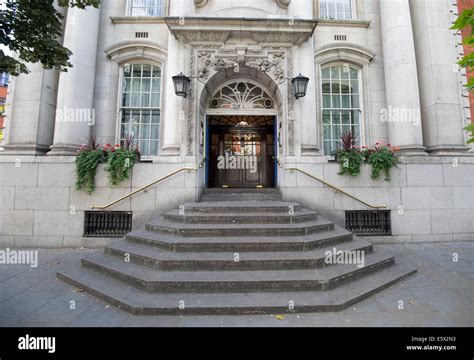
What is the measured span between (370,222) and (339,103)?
4.74 meters

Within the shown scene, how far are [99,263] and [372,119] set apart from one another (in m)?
9.96

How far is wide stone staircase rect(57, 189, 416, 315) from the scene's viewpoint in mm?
3688

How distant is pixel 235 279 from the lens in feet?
13.4

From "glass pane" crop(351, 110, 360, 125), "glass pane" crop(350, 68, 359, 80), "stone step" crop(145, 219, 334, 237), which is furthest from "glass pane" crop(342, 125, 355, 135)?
"stone step" crop(145, 219, 334, 237)

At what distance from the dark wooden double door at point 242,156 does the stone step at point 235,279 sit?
572cm

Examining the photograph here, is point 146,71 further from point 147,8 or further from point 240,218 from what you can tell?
point 240,218

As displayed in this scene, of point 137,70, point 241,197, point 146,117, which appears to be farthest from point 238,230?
point 137,70

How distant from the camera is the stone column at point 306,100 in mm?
7816

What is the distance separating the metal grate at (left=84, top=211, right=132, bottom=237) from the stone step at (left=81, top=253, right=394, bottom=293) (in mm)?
2755

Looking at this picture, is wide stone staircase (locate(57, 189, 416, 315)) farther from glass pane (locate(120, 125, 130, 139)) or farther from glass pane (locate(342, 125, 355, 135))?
glass pane (locate(342, 125, 355, 135))

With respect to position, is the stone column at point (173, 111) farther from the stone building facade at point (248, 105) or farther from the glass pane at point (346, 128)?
the glass pane at point (346, 128)

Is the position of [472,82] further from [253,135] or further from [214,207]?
[253,135]

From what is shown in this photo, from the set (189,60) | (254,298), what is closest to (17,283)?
(254,298)

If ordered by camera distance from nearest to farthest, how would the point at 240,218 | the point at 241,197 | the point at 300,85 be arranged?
the point at 240,218
the point at 300,85
the point at 241,197
